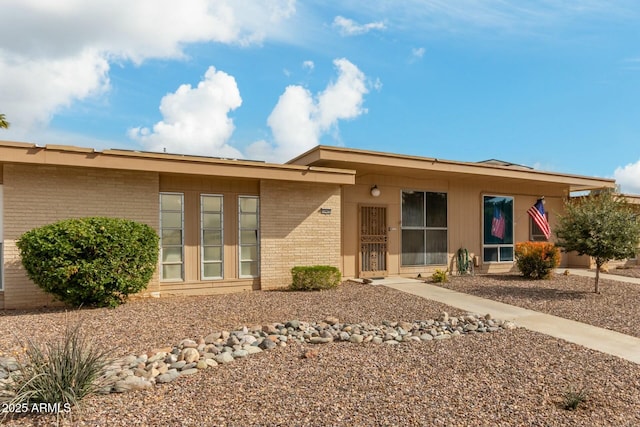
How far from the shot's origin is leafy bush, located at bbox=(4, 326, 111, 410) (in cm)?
361

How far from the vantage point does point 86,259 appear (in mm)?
7723

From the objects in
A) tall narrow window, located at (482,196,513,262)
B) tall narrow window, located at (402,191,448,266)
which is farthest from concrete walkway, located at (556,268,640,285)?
tall narrow window, located at (402,191,448,266)

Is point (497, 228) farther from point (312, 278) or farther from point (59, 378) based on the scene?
point (59, 378)

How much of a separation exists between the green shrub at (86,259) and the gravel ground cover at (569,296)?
7823 millimetres

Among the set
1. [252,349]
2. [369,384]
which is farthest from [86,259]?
[369,384]

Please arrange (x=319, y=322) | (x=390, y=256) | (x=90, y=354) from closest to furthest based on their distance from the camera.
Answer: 1. (x=90, y=354)
2. (x=319, y=322)
3. (x=390, y=256)

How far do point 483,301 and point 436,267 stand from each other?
4477 mm

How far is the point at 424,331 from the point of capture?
653cm

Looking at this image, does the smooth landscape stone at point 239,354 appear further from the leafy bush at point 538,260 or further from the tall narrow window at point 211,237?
the leafy bush at point 538,260

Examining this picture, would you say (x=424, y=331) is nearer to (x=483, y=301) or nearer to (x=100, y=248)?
(x=483, y=301)

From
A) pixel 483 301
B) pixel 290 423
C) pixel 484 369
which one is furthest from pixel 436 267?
pixel 290 423

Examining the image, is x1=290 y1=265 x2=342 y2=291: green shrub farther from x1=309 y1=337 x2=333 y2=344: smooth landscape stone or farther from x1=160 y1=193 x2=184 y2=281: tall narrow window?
x1=309 y1=337 x2=333 y2=344: smooth landscape stone

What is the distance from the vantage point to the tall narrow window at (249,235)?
34.5 feet

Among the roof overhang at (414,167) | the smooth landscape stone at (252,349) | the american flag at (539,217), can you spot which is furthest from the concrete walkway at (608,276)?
the smooth landscape stone at (252,349)
